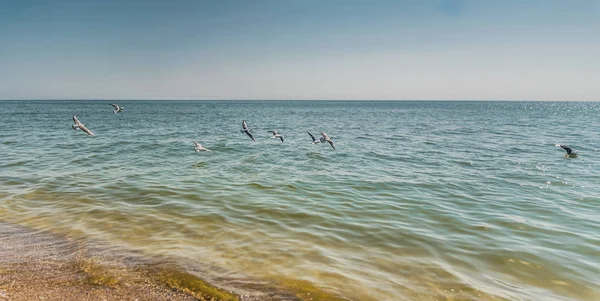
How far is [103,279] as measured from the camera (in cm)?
623

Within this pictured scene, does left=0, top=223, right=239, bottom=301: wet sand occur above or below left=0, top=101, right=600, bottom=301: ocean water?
above

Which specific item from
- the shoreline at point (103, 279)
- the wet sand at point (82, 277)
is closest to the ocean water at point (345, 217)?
the shoreline at point (103, 279)

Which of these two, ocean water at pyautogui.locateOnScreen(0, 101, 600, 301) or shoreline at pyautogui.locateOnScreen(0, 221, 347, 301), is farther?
ocean water at pyautogui.locateOnScreen(0, 101, 600, 301)

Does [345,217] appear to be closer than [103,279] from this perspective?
No

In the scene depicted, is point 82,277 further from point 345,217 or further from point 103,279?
point 345,217

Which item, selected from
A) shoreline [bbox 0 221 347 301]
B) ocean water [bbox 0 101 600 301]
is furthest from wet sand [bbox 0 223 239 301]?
ocean water [bbox 0 101 600 301]

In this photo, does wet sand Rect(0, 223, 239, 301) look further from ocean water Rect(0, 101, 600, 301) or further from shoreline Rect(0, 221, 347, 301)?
ocean water Rect(0, 101, 600, 301)

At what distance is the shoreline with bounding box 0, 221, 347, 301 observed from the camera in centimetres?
568

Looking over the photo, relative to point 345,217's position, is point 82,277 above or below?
above

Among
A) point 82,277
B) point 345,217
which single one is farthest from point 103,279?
point 345,217

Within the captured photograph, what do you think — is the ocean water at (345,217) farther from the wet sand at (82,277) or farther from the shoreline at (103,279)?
the wet sand at (82,277)

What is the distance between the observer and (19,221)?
9.54 metres

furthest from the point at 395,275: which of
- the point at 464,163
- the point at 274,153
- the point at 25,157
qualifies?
the point at 25,157

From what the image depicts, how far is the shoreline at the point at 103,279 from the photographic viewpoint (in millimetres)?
5680
